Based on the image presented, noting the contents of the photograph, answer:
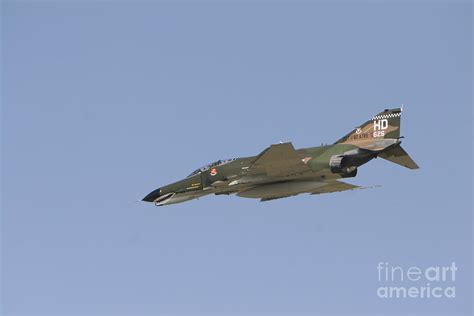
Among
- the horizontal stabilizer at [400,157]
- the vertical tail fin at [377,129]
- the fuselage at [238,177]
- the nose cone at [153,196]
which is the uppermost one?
the vertical tail fin at [377,129]

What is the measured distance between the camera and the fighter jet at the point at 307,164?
4656 cm

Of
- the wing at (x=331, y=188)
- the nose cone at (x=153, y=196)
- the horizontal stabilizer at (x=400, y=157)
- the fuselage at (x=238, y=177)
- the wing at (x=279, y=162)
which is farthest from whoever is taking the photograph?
the nose cone at (x=153, y=196)

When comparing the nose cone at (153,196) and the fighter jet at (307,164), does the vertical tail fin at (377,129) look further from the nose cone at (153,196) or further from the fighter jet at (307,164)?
the nose cone at (153,196)

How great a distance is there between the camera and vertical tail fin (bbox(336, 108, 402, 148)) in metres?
46.8

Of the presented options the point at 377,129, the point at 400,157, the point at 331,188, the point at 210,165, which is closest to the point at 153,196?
the point at 210,165

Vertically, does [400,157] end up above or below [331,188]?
above

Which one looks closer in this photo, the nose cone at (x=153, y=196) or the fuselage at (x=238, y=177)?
the fuselage at (x=238, y=177)

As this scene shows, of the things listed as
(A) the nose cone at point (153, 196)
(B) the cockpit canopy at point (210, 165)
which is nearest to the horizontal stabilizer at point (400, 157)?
(B) the cockpit canopy at point (210, 165)

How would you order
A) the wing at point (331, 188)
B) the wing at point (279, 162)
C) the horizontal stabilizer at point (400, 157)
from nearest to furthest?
the wing at point (279, 162) → the horizontal stabilizer at point (400, 157) → the wing at point (331, 188)

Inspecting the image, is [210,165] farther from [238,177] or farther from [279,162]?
[279,162]

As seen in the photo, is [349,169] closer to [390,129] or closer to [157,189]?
[390,129]

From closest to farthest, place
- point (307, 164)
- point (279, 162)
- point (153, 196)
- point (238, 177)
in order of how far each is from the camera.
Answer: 1. point (279, 162)
2. point (307, 164)
3. point (238, 177)
4. point (153, 196)

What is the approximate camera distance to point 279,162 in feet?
152

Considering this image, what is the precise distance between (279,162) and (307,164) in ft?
4.91
